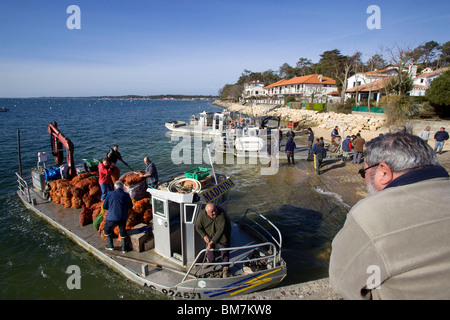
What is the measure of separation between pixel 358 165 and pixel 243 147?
882cm

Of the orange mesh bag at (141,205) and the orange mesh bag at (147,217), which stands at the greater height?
the orange mesh bag at (141,205)

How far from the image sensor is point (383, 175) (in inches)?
68.4

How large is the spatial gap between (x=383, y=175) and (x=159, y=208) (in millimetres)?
5825

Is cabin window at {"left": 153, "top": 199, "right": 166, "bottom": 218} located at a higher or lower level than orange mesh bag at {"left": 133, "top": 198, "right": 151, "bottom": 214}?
higher

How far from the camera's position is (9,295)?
6.90 metres

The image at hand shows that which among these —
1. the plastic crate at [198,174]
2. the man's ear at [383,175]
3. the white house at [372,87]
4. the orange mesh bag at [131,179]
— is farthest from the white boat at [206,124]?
the man's ear at [383,175]

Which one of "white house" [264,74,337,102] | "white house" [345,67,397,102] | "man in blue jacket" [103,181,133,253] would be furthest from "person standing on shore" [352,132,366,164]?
"white house" [264,74,337,102]

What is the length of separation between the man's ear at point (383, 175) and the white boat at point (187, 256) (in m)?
4.32

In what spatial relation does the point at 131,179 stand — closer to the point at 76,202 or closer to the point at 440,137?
the point at 76,202

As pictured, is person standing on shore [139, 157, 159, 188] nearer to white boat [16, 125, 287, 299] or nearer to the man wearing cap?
white boat [16, 125, 287, 299]

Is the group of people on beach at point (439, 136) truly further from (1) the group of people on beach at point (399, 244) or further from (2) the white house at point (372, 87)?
(1) the group of people on beach at point (399, 244)

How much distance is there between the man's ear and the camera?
170 centimetres

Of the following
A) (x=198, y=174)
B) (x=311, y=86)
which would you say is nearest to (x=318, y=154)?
(x=198, y=174)

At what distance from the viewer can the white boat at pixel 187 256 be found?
19.8 ft
